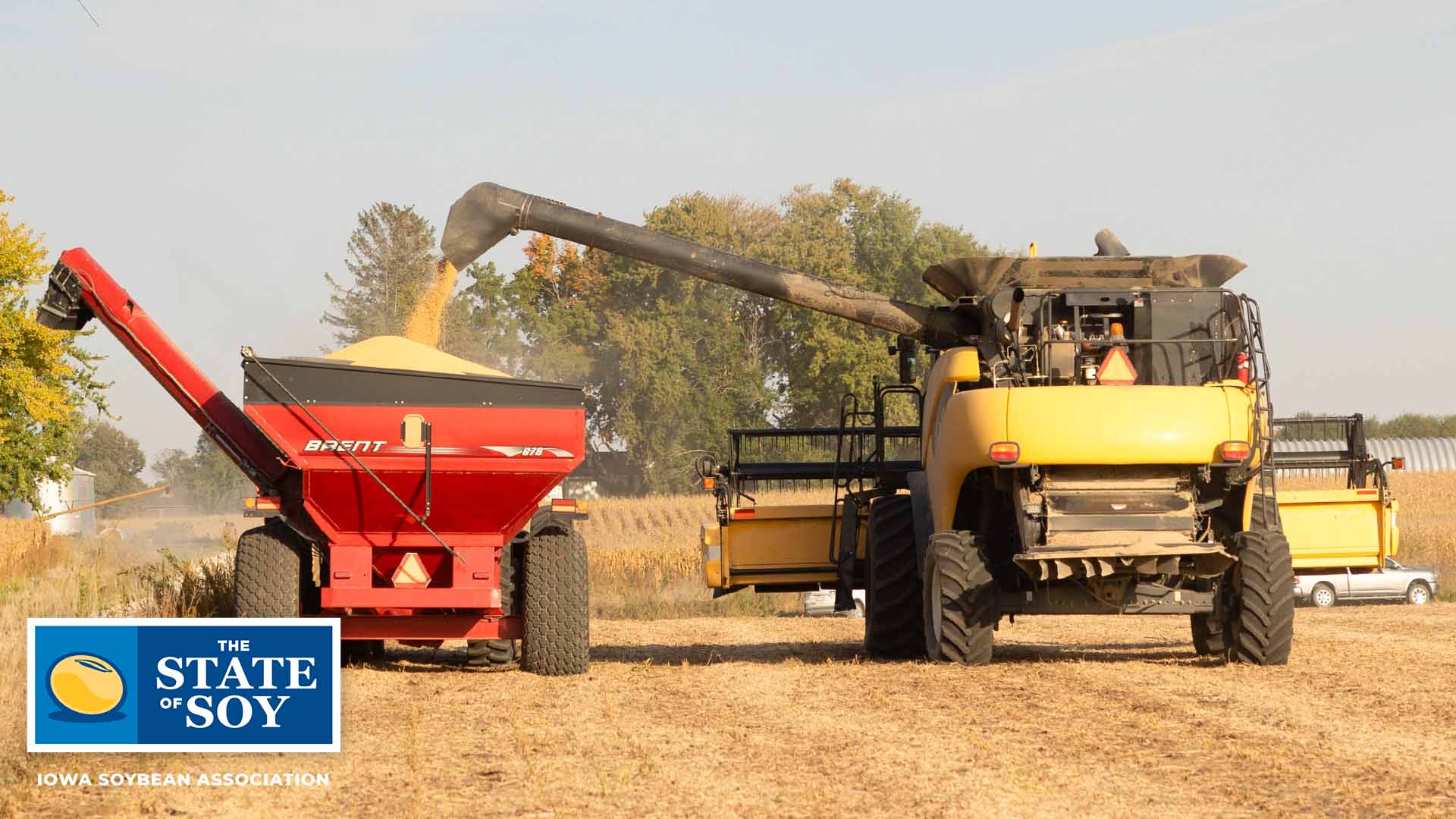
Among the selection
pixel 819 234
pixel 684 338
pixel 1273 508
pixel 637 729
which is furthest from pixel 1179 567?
pixel 819 234

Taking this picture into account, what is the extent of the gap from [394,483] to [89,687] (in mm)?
4172

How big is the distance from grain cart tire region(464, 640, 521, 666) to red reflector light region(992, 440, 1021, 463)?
4768 millimetres

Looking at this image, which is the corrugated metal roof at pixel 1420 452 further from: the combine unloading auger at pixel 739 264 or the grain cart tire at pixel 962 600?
the grain cart tire at pixel 962 600

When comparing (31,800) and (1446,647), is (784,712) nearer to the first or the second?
(31,800)

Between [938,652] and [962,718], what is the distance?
3.20m

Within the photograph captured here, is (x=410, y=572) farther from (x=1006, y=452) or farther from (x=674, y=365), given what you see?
(x=674, y=365)

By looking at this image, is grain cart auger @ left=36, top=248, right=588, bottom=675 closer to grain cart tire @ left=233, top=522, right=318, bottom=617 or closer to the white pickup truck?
grain cart tire @ left=233, top=522, right=318, bottom=617

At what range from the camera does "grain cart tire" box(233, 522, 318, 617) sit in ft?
39.4

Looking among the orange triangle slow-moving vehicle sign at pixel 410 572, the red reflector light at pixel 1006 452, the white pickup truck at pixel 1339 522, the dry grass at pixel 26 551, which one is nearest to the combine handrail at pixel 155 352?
the orange triangle slow-moving vehicle sign at pixel 410 572

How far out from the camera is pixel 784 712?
985cm

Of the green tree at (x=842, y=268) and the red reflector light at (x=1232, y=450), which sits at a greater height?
the green tree at (x=842, y=268)

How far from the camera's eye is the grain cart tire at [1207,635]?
1324 centimetres

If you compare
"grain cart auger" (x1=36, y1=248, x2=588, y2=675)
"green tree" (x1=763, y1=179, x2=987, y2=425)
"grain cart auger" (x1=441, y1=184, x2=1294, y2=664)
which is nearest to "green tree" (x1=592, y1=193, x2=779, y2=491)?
"green tree" (x1=763, y1=179, x2=987, y2=425)

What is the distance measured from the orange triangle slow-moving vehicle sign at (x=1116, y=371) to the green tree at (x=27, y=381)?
1940 centimetres
